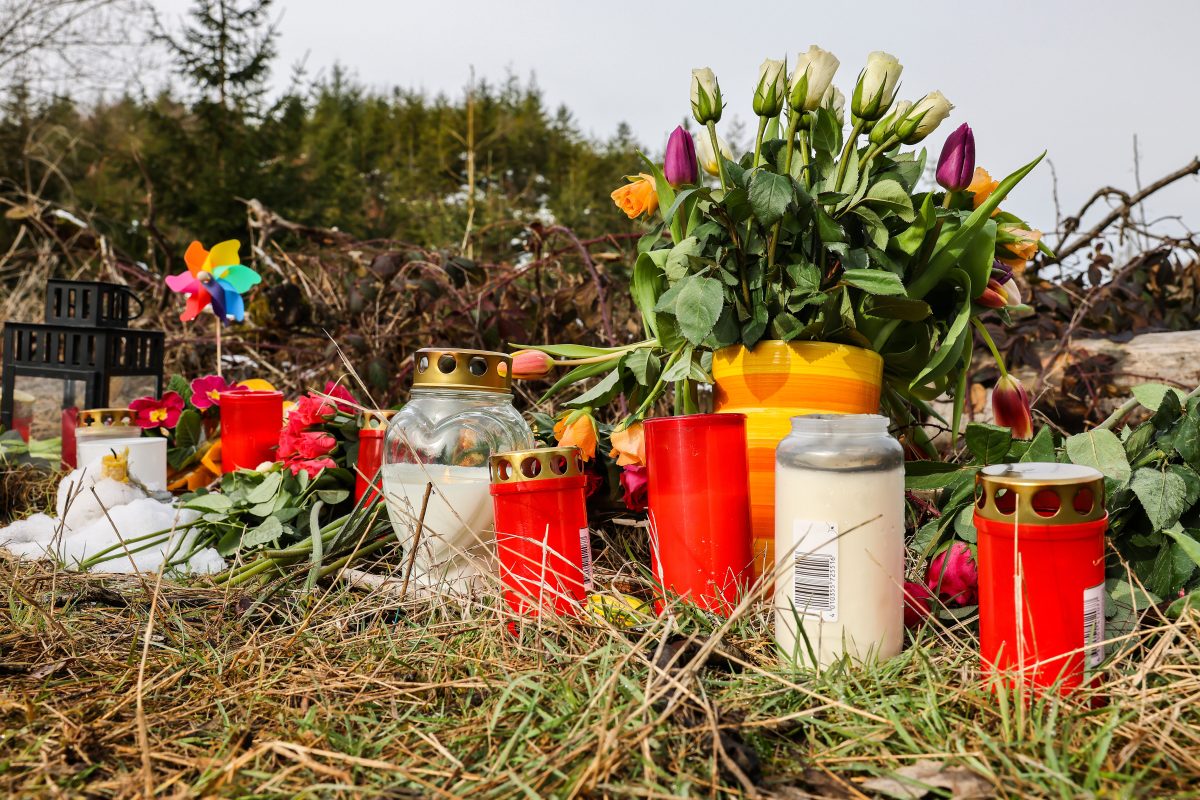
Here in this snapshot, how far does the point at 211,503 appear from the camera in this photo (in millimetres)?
1575

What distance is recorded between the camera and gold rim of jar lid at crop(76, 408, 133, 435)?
1764mm

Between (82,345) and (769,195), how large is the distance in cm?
179

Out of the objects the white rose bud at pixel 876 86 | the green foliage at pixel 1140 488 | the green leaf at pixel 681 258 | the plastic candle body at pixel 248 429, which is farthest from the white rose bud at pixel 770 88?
the plastic candle body at pixel 248 429

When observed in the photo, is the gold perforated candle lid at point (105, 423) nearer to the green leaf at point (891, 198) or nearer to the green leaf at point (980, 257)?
the green leaf at point (891, 198)

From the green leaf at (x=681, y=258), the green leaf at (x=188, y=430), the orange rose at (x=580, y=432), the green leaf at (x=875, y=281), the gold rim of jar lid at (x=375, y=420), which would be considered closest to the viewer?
the green leaf at (x=875, y=281)

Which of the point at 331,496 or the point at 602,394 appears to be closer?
the point at 602,394

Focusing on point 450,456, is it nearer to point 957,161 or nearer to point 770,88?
point 770,88

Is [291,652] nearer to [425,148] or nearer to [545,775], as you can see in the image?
[545,775]

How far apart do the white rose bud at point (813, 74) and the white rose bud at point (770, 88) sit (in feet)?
0.08

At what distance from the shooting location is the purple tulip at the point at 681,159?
47.1 inches

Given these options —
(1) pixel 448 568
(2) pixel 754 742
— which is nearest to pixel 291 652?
(1) pixel 448 568

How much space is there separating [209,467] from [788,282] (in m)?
1.35

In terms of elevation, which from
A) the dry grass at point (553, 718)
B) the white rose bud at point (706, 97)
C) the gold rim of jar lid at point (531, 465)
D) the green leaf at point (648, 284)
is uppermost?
the white rose bud at point (706, 97)

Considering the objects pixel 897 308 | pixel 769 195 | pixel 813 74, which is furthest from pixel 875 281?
pixel 813 74
